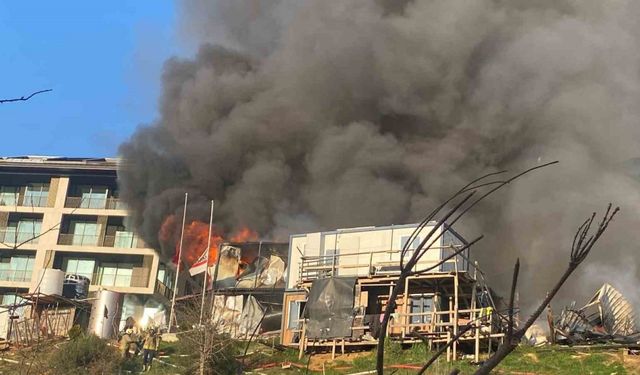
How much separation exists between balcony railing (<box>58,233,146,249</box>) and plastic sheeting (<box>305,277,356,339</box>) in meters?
28.8

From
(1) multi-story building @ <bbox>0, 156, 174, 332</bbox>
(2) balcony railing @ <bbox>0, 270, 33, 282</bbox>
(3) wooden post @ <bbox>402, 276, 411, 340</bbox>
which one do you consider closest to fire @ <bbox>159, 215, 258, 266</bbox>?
(1) multi-story building @ <bbox>0, 156, 174, 332</bbox>

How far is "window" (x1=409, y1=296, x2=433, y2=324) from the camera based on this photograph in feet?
89.3

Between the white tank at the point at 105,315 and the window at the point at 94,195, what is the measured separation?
2061 centimetres

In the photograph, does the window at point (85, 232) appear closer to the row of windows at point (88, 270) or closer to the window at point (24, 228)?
the row of windows at point (88, 270)

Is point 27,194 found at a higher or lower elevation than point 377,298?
higher

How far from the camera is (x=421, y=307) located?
90.6ft

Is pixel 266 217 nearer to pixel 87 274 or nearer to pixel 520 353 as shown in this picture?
pixel 87 274

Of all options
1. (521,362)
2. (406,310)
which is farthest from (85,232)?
(521,362)

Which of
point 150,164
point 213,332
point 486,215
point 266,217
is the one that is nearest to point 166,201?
point 150,164

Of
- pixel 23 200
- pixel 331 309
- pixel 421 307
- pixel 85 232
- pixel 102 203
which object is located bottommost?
pixel 331 309

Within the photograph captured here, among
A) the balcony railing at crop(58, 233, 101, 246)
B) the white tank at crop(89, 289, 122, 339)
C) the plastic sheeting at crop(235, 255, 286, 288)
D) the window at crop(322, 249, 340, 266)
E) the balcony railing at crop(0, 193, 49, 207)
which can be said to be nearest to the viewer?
the window at crop(322, 249, 340, 266)

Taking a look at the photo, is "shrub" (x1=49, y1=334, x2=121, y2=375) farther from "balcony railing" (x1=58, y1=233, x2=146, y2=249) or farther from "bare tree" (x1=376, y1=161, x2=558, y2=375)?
"balcony railing" (x1=58, y1=233, x2=146, y2=249)

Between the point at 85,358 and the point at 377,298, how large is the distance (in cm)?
1036

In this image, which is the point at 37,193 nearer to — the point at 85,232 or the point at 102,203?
the point at 102,203
